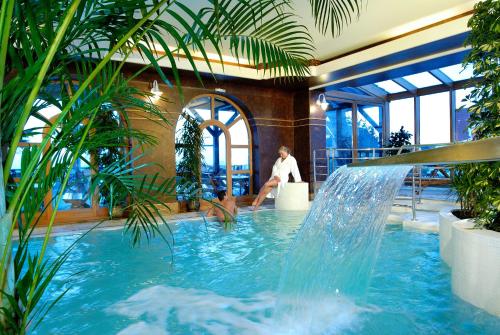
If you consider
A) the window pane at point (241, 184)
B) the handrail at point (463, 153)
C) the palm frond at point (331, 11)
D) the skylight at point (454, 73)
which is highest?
the skylight at point (454, 73)

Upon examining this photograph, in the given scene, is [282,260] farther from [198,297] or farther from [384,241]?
[384,241]

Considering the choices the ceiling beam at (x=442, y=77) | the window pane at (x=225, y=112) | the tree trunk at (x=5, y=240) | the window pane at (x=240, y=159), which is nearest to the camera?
the tree trunk at (x=5, y=240)

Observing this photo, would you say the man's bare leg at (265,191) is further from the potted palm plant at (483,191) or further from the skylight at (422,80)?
the skylight at (422,80)

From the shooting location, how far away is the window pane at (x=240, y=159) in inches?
344

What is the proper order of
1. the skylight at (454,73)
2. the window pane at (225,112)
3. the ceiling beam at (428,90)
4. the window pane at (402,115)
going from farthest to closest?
the window pane at (402,115) → the ceiling beam at (428,90) → the skylight at (454,73) → the window pane at (225,112)

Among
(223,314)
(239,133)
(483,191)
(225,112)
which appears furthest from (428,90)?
(223,314)

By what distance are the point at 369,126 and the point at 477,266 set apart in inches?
414

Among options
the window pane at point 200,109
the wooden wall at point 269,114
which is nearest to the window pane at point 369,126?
the wooden wall at point 269,114

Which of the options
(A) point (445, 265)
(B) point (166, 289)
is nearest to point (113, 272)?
(B) point (166, 289)

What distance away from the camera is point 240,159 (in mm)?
8859

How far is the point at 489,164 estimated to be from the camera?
2.44 m

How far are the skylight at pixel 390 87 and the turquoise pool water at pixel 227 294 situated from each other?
312 inches

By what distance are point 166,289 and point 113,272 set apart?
2.82 ft

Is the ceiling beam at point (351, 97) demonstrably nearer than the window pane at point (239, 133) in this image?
No
